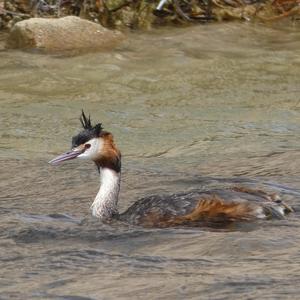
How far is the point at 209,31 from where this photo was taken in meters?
16.4

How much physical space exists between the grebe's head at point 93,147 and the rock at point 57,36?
22.9ft

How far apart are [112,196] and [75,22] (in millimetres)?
7490

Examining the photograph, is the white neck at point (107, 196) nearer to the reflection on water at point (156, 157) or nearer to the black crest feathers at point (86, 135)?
the reflection on water at point (156, 157)

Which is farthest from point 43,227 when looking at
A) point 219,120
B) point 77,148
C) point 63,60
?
point 63,60

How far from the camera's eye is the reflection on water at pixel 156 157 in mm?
6395

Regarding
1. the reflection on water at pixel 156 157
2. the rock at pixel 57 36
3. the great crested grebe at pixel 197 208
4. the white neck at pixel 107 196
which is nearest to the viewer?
the reflection on water at pixel 156 157

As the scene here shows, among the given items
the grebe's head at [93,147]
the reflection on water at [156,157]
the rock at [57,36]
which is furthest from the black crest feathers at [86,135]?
the rock at [57,36]

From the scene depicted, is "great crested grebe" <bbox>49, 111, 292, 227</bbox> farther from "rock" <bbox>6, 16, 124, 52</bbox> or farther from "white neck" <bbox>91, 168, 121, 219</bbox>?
"rock" <bbox>6, 16, 124, 52</bbox>

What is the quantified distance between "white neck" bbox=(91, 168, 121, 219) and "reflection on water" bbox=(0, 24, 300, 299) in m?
0.12

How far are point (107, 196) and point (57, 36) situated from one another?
733 cm

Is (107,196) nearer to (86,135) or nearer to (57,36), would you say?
(86,135)

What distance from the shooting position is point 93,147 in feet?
27.4

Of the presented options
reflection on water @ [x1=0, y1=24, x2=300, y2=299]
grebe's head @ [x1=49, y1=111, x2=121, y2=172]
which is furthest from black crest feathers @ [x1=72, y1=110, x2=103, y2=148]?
reflection on water @ [x1=0, y1=24, x2=300, y2=299]

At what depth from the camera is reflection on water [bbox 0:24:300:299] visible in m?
6.39
